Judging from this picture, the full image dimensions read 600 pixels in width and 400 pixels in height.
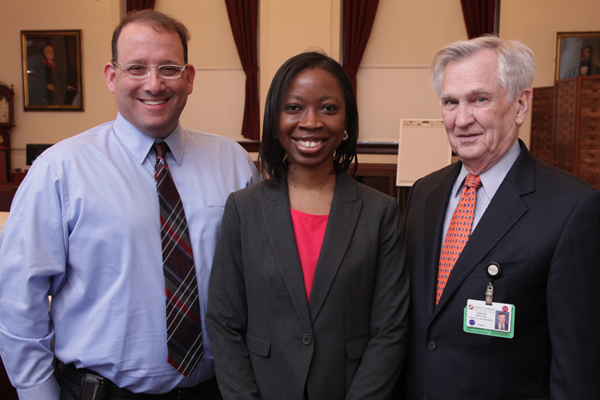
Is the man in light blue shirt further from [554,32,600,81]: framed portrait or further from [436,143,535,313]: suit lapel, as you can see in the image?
[554,32,600,81]: framed portrait

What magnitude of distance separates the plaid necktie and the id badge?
885mm

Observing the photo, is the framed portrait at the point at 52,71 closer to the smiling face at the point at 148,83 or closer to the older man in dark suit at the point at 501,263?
the smiling face at the point at 148,83

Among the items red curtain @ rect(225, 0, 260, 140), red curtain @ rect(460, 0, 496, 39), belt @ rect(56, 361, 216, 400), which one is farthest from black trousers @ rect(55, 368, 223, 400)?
red curtain @ rect(460, 0, 496, 39)

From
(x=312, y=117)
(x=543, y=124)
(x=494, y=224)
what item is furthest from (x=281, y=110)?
(x=543, y=124)

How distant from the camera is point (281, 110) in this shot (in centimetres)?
154

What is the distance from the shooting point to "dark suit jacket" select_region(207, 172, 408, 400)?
143 centimetres

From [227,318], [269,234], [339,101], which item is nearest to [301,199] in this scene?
[269,234]

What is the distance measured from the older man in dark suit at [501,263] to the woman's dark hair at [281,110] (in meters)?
0.33

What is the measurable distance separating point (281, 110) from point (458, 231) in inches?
27.7

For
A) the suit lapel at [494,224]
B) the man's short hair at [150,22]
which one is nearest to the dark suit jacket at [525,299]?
the suit lapel at [494,224]

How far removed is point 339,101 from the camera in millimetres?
1553

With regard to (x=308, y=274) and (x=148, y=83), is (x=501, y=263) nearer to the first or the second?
(x=308, y=274)

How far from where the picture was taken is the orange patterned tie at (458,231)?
157 centimetres

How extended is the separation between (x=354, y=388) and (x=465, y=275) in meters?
0.48
